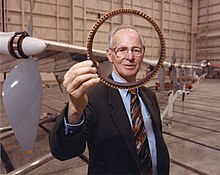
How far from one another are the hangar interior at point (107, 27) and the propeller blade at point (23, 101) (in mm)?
572

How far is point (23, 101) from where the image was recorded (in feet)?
7.14

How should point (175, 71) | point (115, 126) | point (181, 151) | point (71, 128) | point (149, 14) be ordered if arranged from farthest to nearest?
point (149, 14), point (175, 71), point (181, 151), point (115, 126), point (71, 128)

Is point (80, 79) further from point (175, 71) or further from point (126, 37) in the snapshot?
point (175, 71)

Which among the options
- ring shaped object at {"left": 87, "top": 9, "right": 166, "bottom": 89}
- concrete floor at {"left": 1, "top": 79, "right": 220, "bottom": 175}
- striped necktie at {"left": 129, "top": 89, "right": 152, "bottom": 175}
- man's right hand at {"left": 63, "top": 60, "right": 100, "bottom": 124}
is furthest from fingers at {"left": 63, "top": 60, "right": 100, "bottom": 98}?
concrete floor at {"left": 1, "top": 79, "right": 220, "bottom": 175}

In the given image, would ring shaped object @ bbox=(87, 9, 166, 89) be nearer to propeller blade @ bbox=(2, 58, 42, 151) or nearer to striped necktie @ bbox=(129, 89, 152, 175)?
striped necktie @ bbox=(129, 89, 152, 175)

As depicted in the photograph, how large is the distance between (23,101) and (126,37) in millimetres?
1417

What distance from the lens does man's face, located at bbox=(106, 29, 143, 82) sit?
131 cm

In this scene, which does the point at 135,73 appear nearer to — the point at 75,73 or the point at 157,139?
the point at 75,73

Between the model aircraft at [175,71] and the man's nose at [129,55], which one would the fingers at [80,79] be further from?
the model aircraft at [175,71]

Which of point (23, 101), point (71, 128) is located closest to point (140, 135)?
point (71, 128)

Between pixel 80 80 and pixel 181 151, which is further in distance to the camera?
pixel 181 151

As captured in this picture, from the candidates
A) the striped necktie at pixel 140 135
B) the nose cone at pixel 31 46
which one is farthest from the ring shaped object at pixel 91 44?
the nose cone at pixel 31 46

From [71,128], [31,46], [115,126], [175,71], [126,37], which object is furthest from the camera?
[175,71]

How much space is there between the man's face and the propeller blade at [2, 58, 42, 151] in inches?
48.7
